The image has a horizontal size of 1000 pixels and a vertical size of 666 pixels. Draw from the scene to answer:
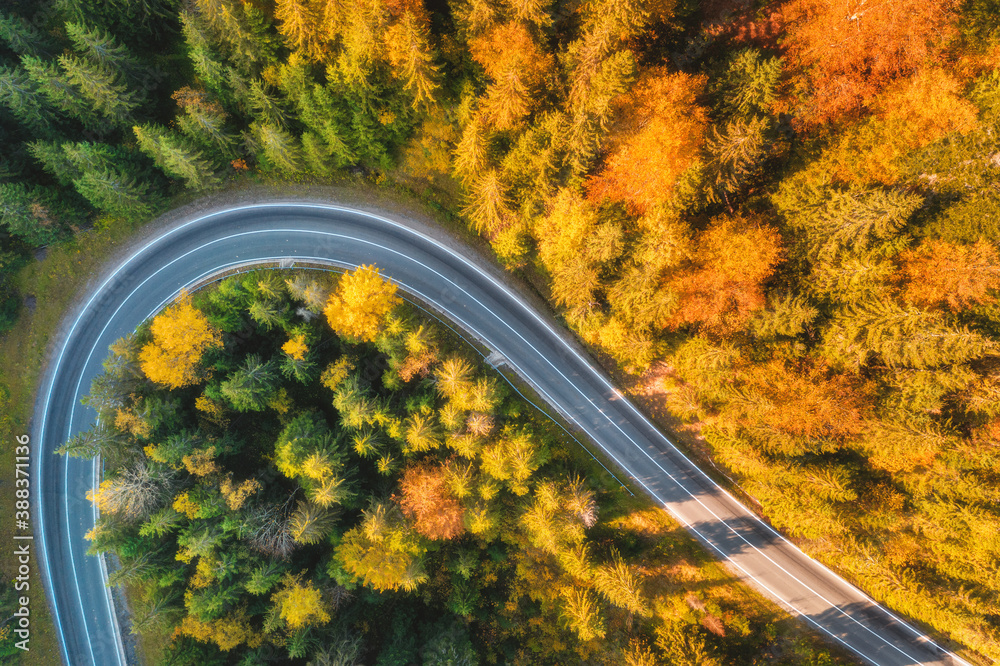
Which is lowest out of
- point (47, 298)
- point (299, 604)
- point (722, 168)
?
point (299, 604)

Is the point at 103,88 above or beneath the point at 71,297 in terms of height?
above

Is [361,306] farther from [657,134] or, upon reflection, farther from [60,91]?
[60,91]

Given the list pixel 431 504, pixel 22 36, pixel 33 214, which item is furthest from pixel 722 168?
pixel 33 214

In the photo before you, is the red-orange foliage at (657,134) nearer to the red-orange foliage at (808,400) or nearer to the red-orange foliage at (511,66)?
the red-orange foliage at (511,66)

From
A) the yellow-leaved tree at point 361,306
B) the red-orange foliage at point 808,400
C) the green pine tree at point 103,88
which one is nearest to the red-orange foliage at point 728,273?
the red-orange foliage at point 808,400

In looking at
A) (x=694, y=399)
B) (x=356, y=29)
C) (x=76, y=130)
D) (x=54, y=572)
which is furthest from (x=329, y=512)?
(x=76, y=130)

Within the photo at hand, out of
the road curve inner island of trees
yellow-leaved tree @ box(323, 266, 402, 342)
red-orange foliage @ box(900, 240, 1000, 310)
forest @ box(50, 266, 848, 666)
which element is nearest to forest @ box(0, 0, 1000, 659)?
red-orange foliage @ box(900, 240, 1000, 310)

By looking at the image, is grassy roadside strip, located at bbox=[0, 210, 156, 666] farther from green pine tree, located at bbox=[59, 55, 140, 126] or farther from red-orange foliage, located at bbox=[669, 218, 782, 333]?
red-orange foliage, located at bbox=[669, 218, 782, 333]

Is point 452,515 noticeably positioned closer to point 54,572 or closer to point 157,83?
point 54,572
